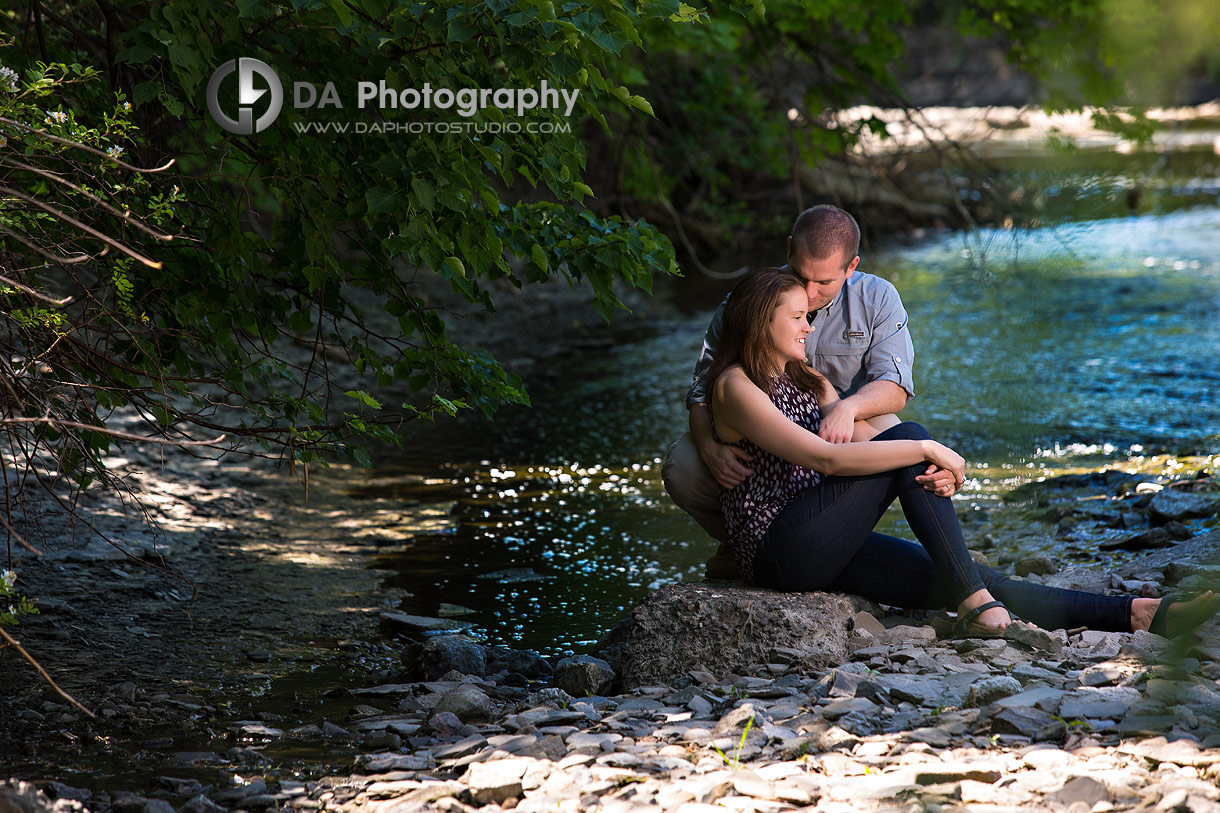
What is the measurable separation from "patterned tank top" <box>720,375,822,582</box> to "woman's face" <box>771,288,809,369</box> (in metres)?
0.12

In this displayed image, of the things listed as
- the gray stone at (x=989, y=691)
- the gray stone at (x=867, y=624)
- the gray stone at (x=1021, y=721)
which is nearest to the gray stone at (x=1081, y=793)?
the gray stone at (x=1021, y=721)

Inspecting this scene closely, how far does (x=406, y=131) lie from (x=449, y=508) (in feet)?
10.2

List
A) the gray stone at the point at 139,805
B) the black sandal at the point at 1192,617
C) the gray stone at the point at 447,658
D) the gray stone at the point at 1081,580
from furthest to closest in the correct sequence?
1. the gray stone at the point at 1081,580
2. the gray stone at the point at 447,658
3. the gray stone at the point at 139,805
4. the black sandal at the point at 1192,617

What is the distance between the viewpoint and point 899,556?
3750mm

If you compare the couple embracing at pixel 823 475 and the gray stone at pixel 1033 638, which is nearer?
the gray stone at pixel 1033 638

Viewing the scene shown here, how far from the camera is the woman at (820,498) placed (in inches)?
139

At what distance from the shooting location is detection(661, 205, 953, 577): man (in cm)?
372

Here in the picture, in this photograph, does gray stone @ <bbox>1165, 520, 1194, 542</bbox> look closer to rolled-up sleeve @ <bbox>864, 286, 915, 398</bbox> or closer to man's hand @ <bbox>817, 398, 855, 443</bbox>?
rolled-up sleeve @ <bbox>864, 286, 915, 398</bbox>

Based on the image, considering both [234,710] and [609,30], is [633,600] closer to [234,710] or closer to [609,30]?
[234,710]

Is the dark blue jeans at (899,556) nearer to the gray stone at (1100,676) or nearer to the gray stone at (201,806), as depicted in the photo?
the gray stone at (1100,676)

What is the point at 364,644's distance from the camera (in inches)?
173

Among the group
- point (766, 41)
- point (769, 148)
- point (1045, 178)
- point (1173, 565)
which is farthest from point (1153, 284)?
point (1045, 178)

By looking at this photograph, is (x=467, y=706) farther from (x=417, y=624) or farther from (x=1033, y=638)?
(x=1033, y=638)

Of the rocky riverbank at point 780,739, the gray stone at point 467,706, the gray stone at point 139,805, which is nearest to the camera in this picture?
the rocky riverbank at point 780,739
